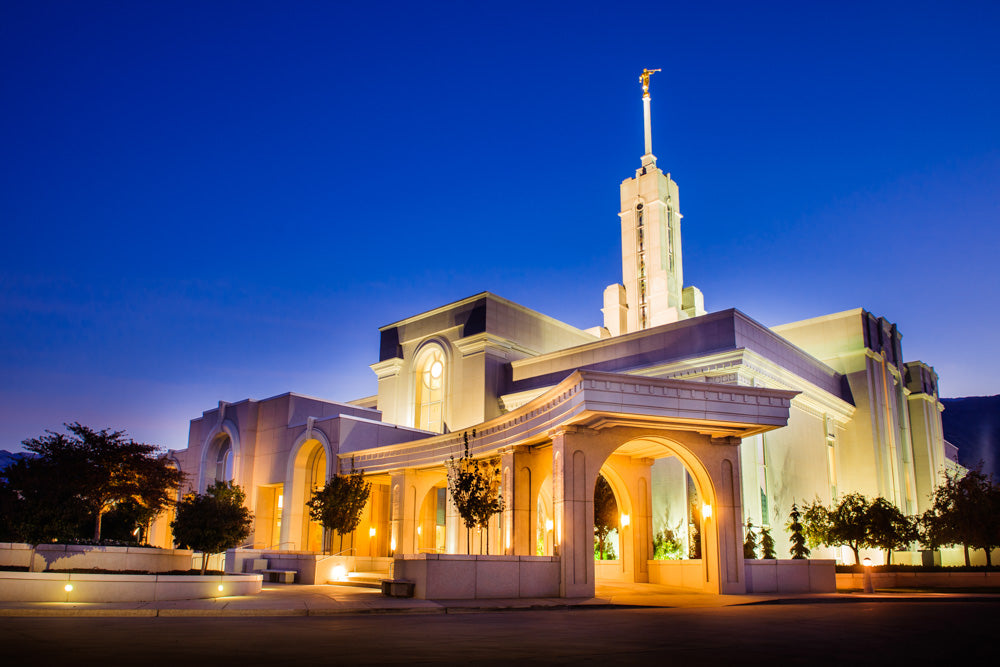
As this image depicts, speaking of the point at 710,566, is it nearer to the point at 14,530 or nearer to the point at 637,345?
the point at 637,345

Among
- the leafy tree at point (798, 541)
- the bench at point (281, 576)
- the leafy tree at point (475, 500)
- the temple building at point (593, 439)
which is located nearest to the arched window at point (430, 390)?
the temple building at point (593, 439)

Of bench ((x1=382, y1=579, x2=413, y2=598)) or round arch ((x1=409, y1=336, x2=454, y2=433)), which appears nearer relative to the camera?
bench ((x1=382, y1=579, x2=413, y2=598))

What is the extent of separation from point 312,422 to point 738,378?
20.7m

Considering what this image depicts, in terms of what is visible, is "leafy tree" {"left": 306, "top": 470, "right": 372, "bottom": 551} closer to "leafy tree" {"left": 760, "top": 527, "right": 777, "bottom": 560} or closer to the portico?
the portico

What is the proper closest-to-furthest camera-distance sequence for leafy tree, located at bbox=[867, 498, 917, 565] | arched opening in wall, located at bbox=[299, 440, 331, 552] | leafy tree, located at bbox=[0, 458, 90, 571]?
leafy tree, located at bbox=[0, 458, 90, 571] → leafy tree, located at bbox=[867, 498, 917, 565] → arched opening in wall, located at bbox=[299, 440, 331, 552]

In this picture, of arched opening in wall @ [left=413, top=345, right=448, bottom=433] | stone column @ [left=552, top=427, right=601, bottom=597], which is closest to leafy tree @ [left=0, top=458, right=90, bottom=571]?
stone column @ [left=552, top=427, right=601, bottom=597]

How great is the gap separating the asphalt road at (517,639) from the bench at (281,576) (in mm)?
14355

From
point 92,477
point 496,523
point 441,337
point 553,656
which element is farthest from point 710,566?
point 441,337

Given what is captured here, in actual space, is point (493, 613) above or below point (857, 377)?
below

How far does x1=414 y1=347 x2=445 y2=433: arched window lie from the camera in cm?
4784

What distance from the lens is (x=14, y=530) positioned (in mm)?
19031

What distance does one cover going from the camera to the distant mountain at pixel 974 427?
14288 cm

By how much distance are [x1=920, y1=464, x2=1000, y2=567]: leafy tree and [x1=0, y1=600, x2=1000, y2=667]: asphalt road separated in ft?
57.9

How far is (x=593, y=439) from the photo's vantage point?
867 inches
